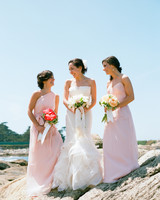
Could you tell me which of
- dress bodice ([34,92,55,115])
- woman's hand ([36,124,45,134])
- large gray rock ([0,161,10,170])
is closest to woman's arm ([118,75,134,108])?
dress bodice ([34,92,55,115])

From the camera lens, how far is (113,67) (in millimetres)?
6996

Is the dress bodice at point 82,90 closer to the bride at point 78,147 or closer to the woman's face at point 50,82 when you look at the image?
the bride at point 78,147

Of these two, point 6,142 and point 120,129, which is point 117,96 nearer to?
point 120,129

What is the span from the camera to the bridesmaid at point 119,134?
6543 millimetres

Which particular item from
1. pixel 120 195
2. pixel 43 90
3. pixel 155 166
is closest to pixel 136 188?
pixel 120 195

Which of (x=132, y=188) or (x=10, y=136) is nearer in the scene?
(x=132, y=188)

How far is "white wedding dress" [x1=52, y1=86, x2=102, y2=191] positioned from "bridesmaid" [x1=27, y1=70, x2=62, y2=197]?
0.38m

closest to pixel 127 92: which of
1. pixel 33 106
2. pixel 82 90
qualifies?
pixel 82 90

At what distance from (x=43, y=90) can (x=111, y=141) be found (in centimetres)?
251

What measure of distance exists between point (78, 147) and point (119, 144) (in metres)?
1.06

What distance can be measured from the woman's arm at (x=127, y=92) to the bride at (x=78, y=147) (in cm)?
94

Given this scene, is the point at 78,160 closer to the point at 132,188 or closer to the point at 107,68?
the point at 132,188

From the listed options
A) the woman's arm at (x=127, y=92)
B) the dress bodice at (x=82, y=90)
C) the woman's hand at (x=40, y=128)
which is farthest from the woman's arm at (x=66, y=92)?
the woman's arm at (x=127, y=92)

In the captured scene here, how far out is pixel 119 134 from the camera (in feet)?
22.1
